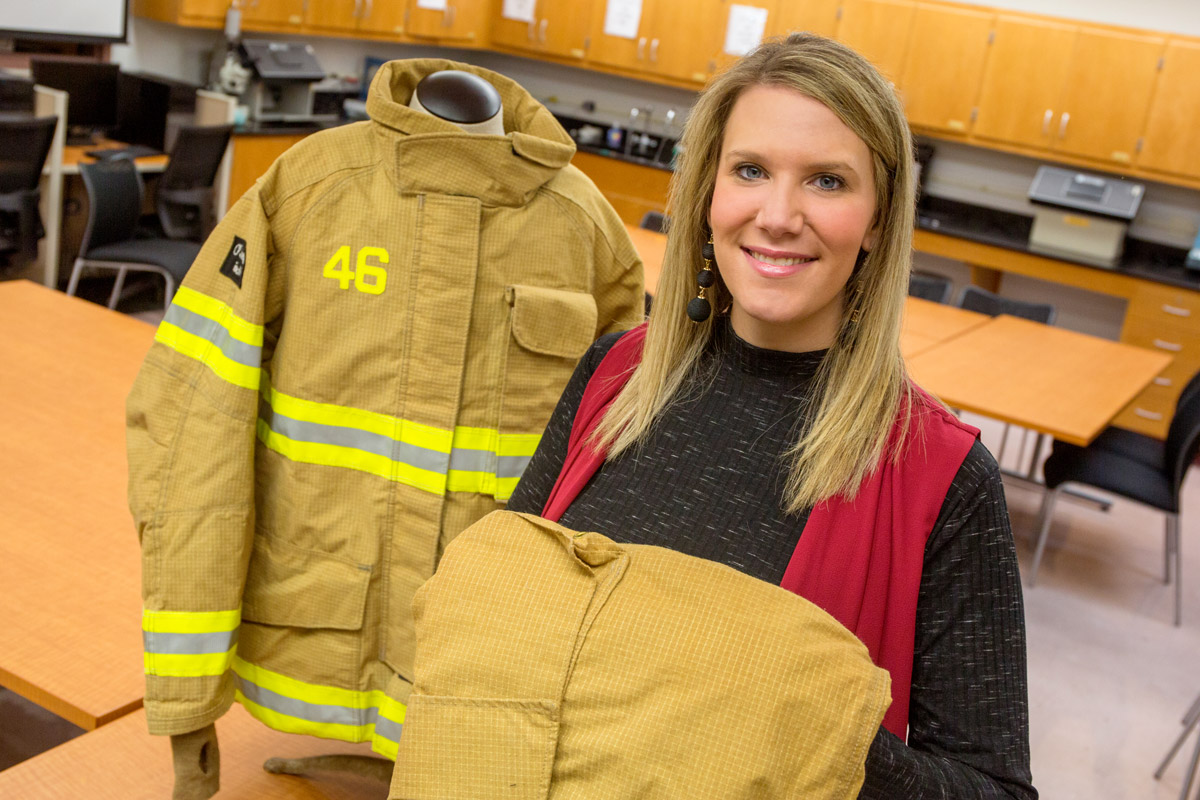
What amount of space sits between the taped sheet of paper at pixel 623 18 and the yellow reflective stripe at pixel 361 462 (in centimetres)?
705

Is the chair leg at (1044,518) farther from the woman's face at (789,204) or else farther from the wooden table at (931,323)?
the woman's face at (789,204)

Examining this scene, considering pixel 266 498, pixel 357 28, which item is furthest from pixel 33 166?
pixel 266 498

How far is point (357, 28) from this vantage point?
7.25 metres

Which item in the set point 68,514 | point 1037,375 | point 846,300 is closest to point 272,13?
point 1037,375

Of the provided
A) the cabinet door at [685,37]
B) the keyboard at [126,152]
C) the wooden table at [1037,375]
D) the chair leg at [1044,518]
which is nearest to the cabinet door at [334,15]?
the keyboard at [126,152]

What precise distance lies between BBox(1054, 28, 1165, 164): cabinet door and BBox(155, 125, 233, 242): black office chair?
502 centimetres

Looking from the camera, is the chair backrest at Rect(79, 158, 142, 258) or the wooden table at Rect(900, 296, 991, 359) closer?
the wooden table at Rect(900, 296, 991, 359)

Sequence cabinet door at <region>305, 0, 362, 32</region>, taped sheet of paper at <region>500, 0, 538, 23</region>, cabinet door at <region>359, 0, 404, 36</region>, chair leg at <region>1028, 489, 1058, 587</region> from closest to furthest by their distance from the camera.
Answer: chair leg at <region>1028, 489, 1058, 587</region> < cabinet door at <region>305, 0, 362, 32</region> < cabinet door at <region>359, 0, 404, 36</region> < taped sheet of paper at <region>500, 0, 538, 23</region>

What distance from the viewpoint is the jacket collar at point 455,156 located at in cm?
144

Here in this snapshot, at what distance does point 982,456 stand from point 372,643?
0.93 meters

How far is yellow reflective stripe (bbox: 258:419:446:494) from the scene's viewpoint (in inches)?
58.9

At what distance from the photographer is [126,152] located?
219 inches

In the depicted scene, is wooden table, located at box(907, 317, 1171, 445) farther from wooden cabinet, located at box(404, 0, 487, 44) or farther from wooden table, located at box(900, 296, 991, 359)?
wooden cabinet, located at box(404, 0, 487, 44)

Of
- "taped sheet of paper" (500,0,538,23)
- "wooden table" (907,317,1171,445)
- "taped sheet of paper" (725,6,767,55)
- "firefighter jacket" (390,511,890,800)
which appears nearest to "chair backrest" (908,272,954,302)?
"wooden table" (907,317,1171,445)
